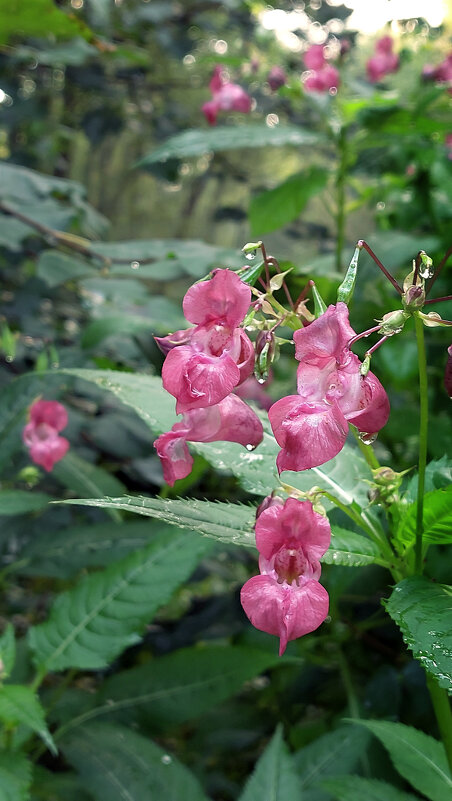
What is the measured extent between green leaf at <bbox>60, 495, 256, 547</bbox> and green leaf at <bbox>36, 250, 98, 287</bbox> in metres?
1.00

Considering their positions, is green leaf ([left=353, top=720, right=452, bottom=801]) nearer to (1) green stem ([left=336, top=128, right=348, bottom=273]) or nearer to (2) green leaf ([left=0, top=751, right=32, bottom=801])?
(2) green leaf ([left=0, top=751, right=32, bottom=801])

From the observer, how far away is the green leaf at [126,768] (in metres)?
1.05

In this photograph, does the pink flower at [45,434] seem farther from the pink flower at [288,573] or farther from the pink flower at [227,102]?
the pink flower at [227,102]

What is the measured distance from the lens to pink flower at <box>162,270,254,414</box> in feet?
1.84

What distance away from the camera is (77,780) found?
1107mm

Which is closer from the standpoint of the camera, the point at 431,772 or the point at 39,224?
the point at 431,772

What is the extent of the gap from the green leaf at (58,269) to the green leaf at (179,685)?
0.83 m

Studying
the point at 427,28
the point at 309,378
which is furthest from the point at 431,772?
the point at 427,28

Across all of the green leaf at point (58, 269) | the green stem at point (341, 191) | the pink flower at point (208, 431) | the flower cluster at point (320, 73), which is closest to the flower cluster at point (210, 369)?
the pink flower at point (208, 431)

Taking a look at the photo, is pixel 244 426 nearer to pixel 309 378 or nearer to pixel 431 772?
pixel 309 378

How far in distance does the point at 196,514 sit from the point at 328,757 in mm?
727

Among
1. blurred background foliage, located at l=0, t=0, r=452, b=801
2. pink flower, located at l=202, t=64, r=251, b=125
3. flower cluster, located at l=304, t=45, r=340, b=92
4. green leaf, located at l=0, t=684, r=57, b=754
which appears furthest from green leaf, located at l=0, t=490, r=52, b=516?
flower cluster, located at l=304, t=45, r=340, b=92

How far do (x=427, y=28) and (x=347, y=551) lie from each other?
2066mm

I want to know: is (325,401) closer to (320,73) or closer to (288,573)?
(288,573)
